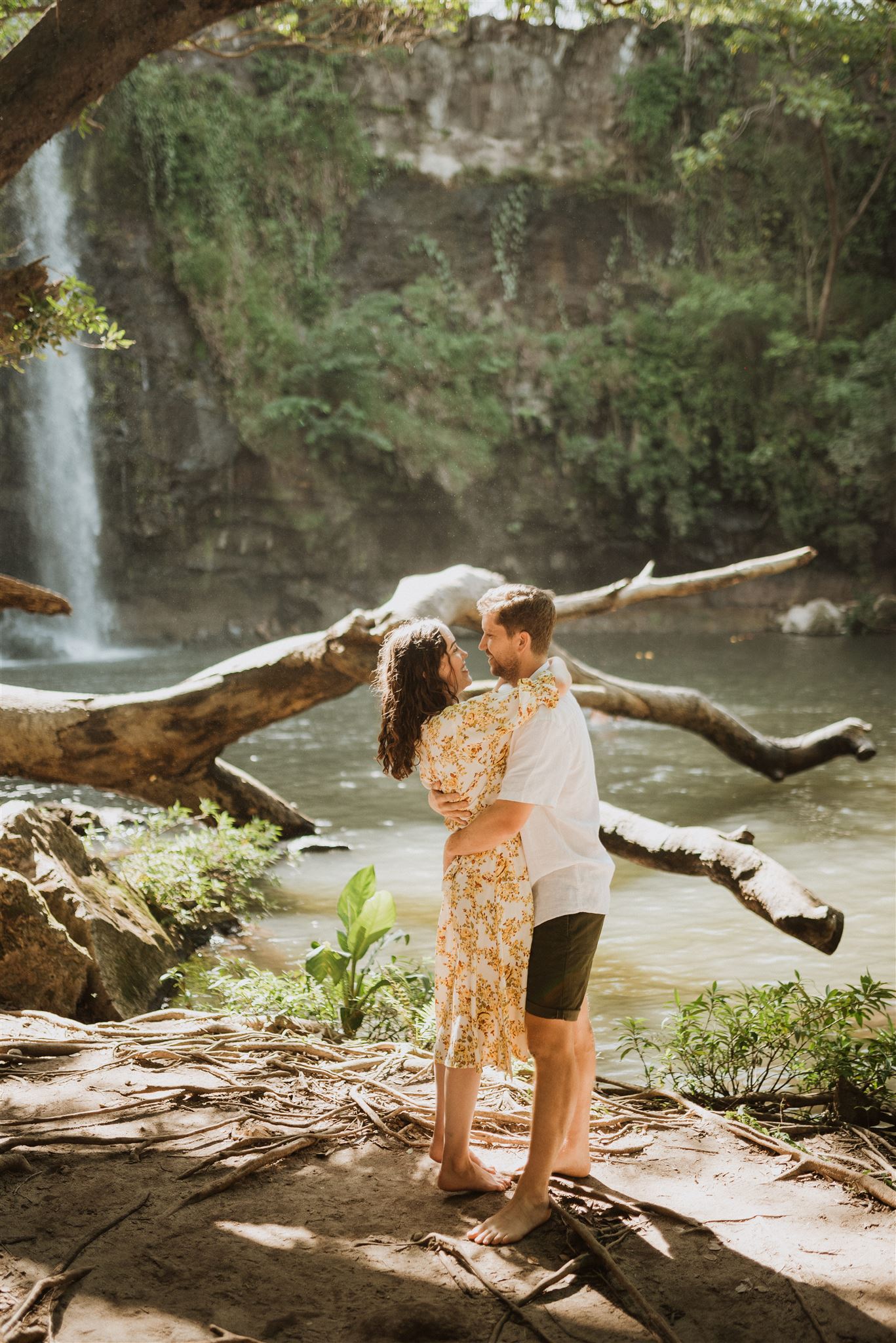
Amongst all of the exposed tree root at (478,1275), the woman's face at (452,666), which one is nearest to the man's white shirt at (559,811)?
the woman's face at (452,666)

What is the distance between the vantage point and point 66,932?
457 centimetres

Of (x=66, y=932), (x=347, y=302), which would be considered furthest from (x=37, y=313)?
(x=347, y=302)

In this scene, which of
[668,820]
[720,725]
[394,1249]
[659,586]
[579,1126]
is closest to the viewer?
[394,1249]

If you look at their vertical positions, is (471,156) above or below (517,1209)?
above

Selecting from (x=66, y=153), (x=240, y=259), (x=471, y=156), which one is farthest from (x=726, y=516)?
(x=66, y=153)

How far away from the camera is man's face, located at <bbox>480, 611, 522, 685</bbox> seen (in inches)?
116

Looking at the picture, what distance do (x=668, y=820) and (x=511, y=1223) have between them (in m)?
6.79

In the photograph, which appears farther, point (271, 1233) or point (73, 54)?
point (73, 54)

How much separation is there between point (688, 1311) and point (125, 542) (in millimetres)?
24119

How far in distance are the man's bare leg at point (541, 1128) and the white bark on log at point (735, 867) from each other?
182 cm

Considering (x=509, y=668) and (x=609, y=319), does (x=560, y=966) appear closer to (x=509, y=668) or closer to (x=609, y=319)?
(x=509, y=668)

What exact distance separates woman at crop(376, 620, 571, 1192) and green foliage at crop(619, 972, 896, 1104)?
4.01 ft

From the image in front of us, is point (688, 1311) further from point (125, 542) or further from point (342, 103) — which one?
point (342, 103)

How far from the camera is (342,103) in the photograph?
25.7m
